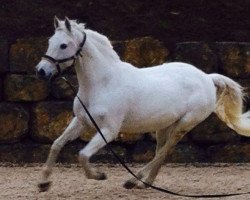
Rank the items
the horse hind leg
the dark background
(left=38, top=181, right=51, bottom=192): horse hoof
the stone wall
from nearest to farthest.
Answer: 1. (left=38, top=181, right=51, bottom=192): horse hoof
2. the horse hind leg
3. the stone wall
4. the dark background

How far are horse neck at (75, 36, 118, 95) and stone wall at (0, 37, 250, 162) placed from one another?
2559mm

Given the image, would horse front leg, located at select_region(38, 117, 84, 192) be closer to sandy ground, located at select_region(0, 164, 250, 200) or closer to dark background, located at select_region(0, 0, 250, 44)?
sandy ground, located at select_region(0, 164, 250, 200)

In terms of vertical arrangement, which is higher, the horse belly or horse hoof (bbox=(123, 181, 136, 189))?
the horse belly

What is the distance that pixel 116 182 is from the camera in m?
6.82

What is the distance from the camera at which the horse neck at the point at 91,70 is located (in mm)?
5637

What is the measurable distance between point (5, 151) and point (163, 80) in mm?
2885

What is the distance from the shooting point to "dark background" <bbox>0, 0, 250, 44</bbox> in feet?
28.5

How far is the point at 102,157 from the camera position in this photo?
832cm

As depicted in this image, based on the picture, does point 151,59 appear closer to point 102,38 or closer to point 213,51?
point 213,51

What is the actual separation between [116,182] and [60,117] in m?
1.69

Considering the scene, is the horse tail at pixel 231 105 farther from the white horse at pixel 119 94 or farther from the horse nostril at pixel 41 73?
the horse nostril at pixel 41 73

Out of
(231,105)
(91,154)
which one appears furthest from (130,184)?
(231,105)

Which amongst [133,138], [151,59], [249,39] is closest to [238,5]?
[249,39]

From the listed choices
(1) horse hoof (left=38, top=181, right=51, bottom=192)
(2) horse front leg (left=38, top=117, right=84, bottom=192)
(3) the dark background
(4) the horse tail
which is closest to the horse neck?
(2) horse front leg (left=38, top=117, right=84, bottom=192)
